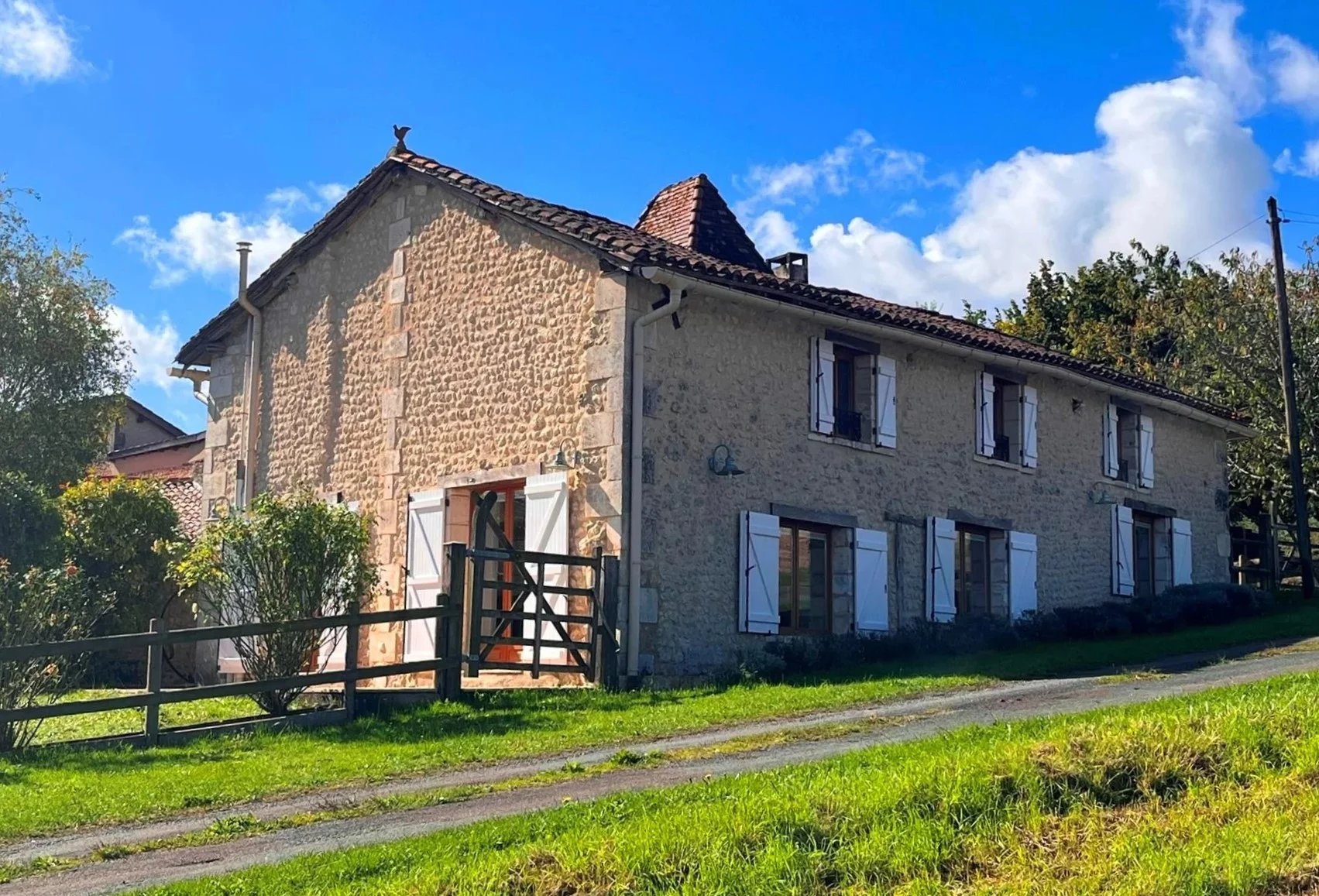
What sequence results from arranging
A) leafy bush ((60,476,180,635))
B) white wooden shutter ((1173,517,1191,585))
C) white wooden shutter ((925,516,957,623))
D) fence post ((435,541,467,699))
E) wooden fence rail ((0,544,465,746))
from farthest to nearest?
1. white wooden shutter ((1173,517,1191,585))
2. leafy bush ((60,476,180,635))
3. white wooden shutter ((925,516,957,623))
4. fence post ((435,541,467,699))
5. wooden fence rail ((0,544,465,746))

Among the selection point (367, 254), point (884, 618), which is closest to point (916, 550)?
point (884, 618)

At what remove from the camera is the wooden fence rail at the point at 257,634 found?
11.0m

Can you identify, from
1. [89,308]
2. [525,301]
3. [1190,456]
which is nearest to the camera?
[525,301]

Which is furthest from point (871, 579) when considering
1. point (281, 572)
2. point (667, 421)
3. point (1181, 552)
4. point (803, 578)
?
point (1181, 552)

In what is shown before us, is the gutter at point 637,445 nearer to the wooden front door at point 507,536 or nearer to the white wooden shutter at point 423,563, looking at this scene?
the wooden front door at point 507,536

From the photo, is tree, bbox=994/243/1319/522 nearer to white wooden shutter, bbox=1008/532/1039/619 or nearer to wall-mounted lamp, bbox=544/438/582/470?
white wooden shutter, bbox=1008/532/1039/619

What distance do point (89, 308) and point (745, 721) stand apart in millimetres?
19550

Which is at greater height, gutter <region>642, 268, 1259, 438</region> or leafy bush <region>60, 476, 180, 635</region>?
gutter <region>642, 268, 1259, 438</region>

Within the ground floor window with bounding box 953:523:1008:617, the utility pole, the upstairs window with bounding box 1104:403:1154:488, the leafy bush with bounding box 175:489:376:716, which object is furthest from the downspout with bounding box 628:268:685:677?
the utility pole

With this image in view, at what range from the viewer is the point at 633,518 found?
14.4 m

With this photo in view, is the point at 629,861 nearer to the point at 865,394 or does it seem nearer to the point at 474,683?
the point at 474,683

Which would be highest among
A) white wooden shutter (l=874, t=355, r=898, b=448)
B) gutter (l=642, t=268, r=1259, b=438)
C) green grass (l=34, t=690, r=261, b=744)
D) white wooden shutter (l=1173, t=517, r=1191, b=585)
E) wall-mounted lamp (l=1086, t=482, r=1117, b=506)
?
gutter (l=642, t=268, r=1259, b=438)

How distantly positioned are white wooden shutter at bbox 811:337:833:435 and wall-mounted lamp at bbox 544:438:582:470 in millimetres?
2862

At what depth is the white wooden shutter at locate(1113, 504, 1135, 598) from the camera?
20766 mm
